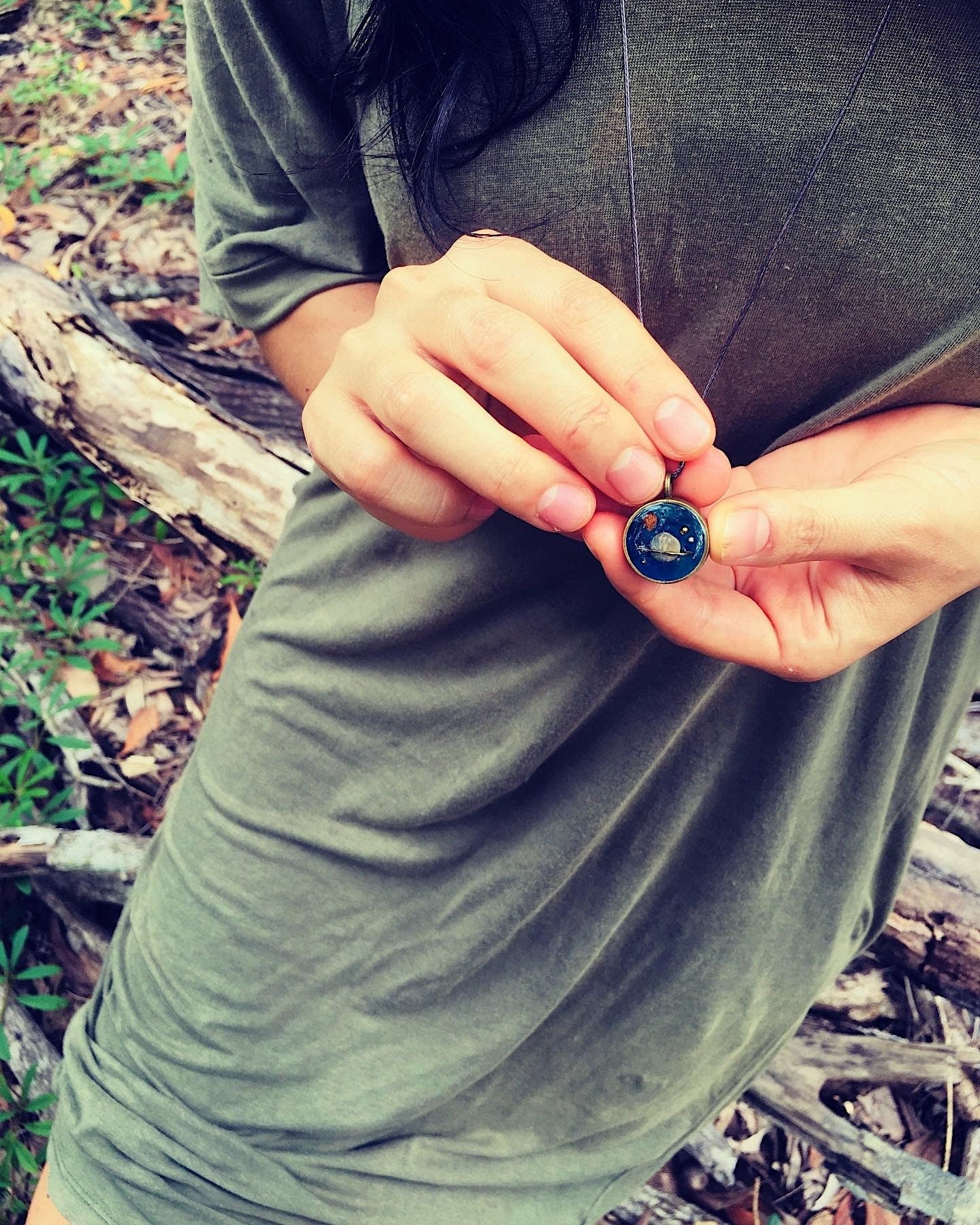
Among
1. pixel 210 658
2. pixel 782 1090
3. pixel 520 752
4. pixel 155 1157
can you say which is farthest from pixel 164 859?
pixel 782 1090

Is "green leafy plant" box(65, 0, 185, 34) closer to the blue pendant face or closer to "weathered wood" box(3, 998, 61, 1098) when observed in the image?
"weathered wood" box(3, 998, 61, 1098)

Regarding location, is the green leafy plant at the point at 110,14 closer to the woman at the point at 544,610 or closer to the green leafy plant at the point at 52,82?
the green leafy plant at the point at 52,82

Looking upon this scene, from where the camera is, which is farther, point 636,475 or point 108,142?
point 108,142

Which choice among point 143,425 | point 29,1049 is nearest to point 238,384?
point 143,425

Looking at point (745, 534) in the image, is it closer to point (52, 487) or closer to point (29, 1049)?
point (29, 1049)

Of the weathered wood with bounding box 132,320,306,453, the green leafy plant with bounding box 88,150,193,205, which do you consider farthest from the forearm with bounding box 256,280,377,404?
the green leafy plant with bounding box 88,150,193,205

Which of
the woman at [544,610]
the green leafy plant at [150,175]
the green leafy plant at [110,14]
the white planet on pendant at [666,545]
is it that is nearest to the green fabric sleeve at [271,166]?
the woman at [544,610]

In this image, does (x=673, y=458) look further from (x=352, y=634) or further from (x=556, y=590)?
(x=352, y=634)
